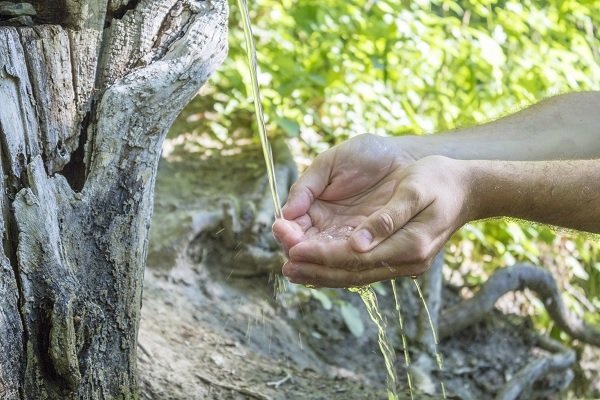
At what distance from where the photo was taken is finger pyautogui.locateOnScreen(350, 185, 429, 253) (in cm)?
190

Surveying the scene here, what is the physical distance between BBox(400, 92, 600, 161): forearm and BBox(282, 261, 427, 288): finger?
75 centimetres

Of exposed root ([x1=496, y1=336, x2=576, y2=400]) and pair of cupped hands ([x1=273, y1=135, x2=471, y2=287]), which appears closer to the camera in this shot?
pair of cupped hands ([x1=273, y1=135, x2=471, y2=287])

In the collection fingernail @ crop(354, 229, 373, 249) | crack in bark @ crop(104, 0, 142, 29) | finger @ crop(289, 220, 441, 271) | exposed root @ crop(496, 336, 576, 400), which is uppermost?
crack in bark @ crop(104, 0, 142, 29)

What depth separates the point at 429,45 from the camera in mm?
4809

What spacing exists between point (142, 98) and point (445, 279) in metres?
3.44

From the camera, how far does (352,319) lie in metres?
4.02

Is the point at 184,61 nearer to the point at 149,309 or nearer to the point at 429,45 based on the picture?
the point at 149,309

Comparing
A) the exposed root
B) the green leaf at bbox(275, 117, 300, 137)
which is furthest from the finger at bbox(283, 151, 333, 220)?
the green leaf at bbox(275, 117, 300, 137)

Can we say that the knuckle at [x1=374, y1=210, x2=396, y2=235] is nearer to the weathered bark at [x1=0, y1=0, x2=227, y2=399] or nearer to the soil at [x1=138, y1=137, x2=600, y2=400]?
the weathered bark at [x1=0, y1=0, x2=227, y2=399]

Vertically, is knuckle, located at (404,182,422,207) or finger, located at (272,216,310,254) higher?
knuckle, located at (404,182,422,207)

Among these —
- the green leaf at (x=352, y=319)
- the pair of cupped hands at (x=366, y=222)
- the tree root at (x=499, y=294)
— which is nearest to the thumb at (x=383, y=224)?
the pair of cupped hands at (x=366, y=222)

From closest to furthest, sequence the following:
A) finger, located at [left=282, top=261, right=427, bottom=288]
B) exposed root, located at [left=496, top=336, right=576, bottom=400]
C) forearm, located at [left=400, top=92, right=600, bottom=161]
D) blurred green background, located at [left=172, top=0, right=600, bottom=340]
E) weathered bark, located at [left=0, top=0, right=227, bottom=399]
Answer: weathered bark, located at [left=0, top=0, right=227, bottom=399] < finger, located at [left=282, top=261, right=427, bottom=288] < forearm, located at [left=400, top=92, right=600, bottom=161] < exposed root, located at [left=496, top=336, right=576, bottom=400] < blurred green background, located at [left=172, top=0, right=600, bottom=340]

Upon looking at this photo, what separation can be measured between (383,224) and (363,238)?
0.06 m

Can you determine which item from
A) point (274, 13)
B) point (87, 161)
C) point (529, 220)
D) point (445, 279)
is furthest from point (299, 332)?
point (274, 13)
